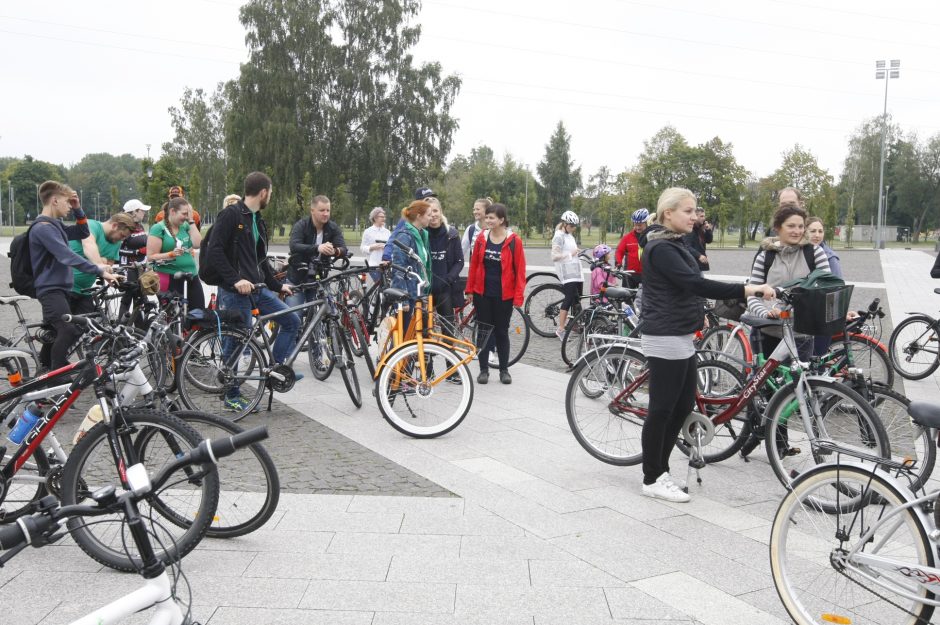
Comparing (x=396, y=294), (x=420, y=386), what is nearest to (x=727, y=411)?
(x=420, y=386)

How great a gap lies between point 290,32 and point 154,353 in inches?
1529

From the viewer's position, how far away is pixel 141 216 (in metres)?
10.1

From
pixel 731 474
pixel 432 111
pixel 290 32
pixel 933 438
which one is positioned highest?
pixel 290 32

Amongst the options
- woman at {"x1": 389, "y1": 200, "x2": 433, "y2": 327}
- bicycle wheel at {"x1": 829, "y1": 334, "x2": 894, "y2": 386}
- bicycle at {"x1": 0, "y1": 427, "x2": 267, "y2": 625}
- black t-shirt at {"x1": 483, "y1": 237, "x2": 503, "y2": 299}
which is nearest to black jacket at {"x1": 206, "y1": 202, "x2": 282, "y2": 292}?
woman at {"x1": 389, "y1": 200, "x2": 433, "y2": 327}

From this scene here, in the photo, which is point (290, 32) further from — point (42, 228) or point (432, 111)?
point (42, 228)

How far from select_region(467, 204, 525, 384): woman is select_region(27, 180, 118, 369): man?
141 inches

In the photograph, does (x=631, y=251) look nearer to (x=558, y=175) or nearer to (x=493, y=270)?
(x=493, y=270)

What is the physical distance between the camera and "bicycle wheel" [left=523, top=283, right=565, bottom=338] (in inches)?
462

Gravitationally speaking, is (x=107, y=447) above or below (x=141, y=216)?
below

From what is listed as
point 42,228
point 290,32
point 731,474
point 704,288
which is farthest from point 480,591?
point 290,32

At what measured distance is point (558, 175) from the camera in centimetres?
8638

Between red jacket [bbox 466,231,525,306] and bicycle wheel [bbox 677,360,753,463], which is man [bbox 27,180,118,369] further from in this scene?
bicycle wheel [bbox 677,360,753,463]

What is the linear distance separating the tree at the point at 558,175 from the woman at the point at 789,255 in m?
79.7

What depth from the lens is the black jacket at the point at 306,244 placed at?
9.20m
